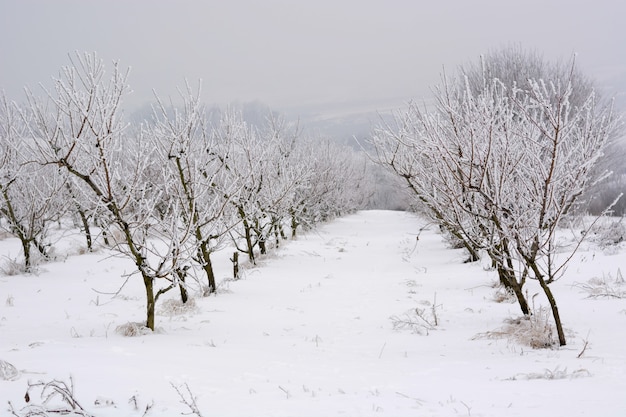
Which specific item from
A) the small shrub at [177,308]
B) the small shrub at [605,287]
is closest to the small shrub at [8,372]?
the small shrub at [177,308]

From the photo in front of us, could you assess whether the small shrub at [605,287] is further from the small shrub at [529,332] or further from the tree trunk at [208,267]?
the tree trunk at [208,267]

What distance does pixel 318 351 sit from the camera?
205 inches

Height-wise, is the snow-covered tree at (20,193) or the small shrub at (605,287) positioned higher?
the snow-covered tree at (20,193)

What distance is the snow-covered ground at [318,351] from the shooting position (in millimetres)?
3166

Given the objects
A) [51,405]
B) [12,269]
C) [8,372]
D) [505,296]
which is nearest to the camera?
[51,405]

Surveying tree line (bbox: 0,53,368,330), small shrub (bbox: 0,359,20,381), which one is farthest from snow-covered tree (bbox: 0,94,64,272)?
small shrub (bbox: 0,359,20,381)

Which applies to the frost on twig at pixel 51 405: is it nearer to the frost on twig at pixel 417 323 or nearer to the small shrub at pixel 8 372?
the small shrub at pixel 8 372

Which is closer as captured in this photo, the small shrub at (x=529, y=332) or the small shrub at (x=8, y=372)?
the small shrub at (x=8, y=372)

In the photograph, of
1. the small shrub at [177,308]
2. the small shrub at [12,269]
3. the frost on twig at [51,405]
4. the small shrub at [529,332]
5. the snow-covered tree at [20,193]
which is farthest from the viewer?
the small shrub at [12,269]

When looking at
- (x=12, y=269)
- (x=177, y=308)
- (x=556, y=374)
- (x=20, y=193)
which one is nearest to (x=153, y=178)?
(x=20, y=193)

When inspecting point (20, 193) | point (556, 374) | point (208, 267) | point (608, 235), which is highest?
point (20, 193)

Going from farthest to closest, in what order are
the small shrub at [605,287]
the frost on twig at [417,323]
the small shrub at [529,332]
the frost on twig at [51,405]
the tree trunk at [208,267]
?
the tree trunk at [208,267] < the small shrub at [605,287] < the frost on twig at [417,323] < the small shrub at [529,332] < the frost on twig at [51,405]

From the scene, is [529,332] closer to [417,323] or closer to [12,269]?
[417,323]

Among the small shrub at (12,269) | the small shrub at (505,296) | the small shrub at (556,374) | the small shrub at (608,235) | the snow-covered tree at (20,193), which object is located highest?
the snow-covered tree at (20,193)
